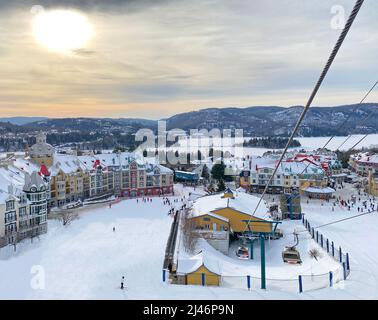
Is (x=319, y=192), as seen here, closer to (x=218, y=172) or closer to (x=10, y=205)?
(x=218, y=172)

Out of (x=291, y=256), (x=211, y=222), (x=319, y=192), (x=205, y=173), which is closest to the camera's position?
(x=291, y=256)

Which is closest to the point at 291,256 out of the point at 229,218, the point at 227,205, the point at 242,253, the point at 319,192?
the point at 242,253

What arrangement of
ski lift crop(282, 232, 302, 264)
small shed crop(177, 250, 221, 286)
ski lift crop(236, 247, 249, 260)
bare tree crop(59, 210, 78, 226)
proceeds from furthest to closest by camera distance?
bare tree crop(59, 210, 78, 226) → ski lift crop(236, 247, 249, 260) → ski lift crop(282, 232, 302, 264) → small shed crop(177, 250, 221, 286)

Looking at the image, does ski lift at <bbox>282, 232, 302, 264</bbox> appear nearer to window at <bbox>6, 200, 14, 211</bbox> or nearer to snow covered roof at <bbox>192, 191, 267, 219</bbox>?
snow covered roof at <bbox>192, 191, 267, 219</bbox>

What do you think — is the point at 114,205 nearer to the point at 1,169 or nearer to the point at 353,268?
the point at 1,169

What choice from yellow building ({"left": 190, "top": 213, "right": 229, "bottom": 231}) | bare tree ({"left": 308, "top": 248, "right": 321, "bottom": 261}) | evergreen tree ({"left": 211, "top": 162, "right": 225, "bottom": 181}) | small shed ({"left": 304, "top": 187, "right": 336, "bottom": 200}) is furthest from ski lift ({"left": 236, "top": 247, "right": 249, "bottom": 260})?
evergreen tree ({"left": 211, "top": 162, "right": 225, "bottom": 181})

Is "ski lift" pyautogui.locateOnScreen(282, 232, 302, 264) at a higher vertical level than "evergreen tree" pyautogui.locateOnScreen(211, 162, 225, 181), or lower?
lower

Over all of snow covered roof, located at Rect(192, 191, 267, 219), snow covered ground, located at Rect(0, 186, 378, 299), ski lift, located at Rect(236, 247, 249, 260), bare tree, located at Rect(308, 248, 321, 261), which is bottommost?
ski lift, located at Rect(236, 247, 249, 260)

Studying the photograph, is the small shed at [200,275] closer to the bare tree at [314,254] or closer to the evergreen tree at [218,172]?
the bare tree at [314,254]
